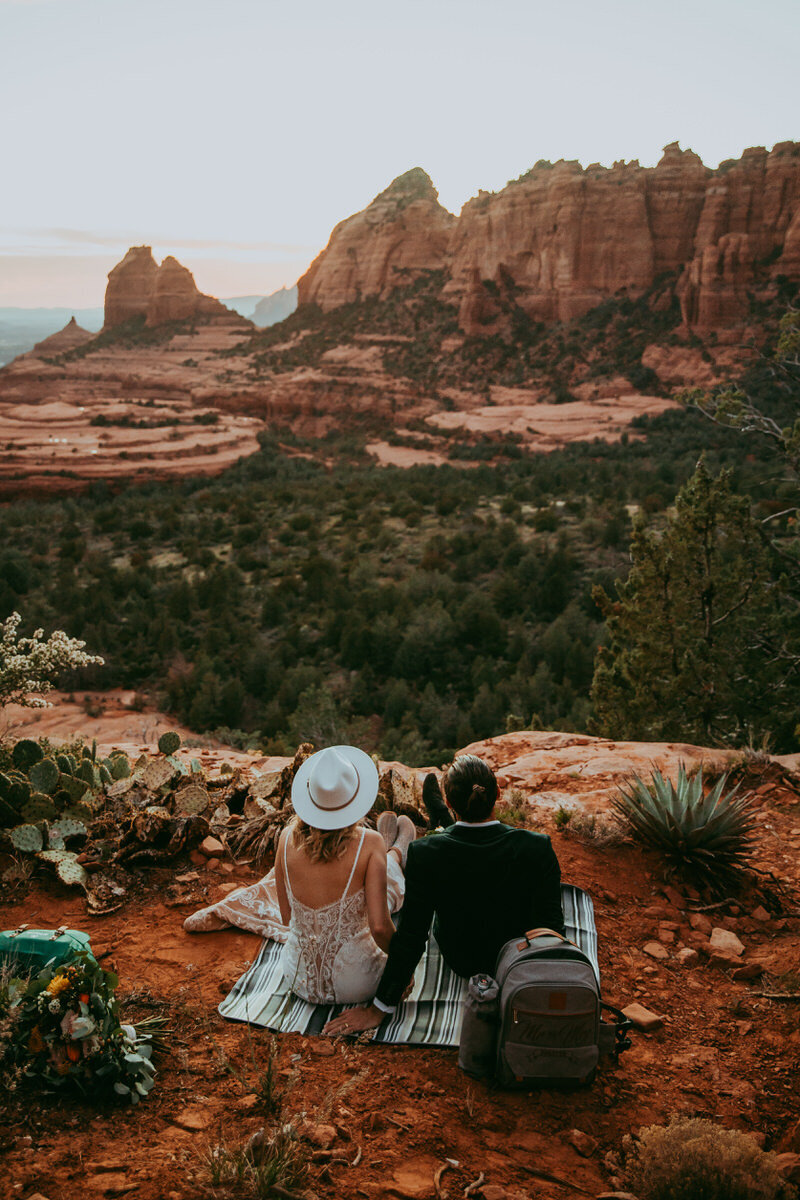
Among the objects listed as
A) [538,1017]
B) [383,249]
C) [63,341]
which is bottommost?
[538,1017]

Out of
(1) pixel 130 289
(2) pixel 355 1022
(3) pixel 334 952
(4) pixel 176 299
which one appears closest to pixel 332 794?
(3) pixel 334 952

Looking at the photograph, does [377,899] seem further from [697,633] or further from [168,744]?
[697,633]

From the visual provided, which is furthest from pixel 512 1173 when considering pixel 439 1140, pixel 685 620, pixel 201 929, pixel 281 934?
pixel 685 620

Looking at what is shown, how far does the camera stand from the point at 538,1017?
248 centimetres

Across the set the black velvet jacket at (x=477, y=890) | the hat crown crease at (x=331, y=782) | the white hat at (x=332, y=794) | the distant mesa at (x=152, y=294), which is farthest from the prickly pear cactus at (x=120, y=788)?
the distant mesa at (x=152, y=294)

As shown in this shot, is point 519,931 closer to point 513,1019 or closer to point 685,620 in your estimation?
point 513,1019

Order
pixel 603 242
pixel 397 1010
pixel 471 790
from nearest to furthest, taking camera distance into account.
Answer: pixel 471 790
pixel 397 1010
pixel 603 242

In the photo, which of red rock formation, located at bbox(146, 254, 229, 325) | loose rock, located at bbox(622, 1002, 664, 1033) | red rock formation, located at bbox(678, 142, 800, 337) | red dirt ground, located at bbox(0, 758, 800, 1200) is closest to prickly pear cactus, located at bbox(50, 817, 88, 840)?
red dirt ground, located at bbox(0, 758, 800, 1200)

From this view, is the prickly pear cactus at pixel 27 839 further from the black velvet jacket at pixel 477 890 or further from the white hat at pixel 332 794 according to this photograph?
the black velvet jacket at pixel 477 890

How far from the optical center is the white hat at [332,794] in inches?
115

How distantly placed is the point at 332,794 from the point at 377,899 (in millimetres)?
483

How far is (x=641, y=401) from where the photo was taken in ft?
149

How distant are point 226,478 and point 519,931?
33311mm

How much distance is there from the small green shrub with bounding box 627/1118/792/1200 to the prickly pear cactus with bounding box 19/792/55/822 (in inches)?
138
